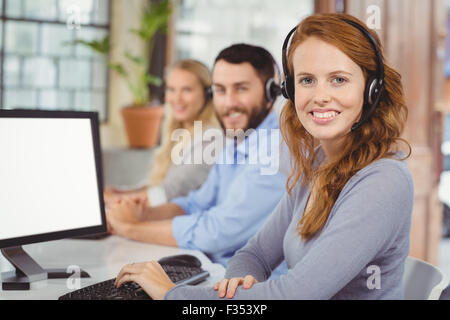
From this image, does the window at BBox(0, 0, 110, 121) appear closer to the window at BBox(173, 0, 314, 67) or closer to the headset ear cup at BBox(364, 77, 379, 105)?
the window at BBox(173, 0, 314, 67)

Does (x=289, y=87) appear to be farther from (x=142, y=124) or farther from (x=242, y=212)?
(x=142, y=124)

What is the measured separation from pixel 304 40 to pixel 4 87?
3791 mm

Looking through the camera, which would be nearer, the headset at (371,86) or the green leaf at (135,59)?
the headset at (371,86)

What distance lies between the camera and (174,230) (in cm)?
178

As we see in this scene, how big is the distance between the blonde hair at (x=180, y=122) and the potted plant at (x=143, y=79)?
157cm

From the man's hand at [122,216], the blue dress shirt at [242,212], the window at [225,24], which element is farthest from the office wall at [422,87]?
the man's hand at [122,216]

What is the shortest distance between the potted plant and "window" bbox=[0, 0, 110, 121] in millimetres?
193

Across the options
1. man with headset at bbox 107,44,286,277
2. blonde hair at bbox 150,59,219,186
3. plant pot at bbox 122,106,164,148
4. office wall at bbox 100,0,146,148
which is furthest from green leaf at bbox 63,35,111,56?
man with headset at bbox 107,44,286,277

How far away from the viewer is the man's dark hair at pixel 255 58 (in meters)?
1.92

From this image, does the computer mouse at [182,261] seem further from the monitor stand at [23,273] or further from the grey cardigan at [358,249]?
the grey cardigan at [358,249]

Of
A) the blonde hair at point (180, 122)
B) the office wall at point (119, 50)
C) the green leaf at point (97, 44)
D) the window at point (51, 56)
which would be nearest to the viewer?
the blonde hair at point (180, 122)

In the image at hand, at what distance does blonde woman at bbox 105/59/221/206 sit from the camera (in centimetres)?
251
